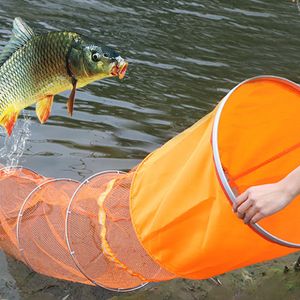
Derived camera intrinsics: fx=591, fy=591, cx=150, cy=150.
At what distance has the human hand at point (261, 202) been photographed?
2574 mm

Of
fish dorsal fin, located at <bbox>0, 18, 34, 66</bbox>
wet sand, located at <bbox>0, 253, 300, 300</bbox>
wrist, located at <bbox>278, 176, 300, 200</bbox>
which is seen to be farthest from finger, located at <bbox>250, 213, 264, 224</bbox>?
wet sand, located at <bbox>0, 253, 300, 300</bbox>

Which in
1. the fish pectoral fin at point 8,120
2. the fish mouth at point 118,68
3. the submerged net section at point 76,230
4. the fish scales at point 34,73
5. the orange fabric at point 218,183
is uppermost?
the fish mouth at point 118,68

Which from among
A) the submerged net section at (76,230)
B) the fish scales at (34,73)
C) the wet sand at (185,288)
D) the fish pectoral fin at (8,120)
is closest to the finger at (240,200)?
the fish scales at (34,73)

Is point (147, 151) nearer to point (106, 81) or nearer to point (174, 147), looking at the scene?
point (106, 81)

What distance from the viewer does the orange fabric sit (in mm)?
2895

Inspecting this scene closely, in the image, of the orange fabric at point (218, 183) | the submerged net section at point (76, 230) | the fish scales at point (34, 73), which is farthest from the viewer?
the submerged net section at point (76, 230)

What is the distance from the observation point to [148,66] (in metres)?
9.36

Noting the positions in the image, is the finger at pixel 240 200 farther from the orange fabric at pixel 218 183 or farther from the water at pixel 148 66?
the water at pixel 148 66

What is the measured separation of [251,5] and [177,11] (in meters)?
2.65

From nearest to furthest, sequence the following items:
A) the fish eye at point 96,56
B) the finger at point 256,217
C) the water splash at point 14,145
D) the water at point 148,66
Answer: the fish eye at point 96,56
the finger at point 256,217
the water splash at point 14,145
the water at point 148,66

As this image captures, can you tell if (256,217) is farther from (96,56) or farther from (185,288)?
(185,288)

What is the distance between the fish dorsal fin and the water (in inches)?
91.8

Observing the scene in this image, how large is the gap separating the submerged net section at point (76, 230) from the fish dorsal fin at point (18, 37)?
1.62 m

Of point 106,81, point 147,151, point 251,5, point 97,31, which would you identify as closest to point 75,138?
point 147,151
